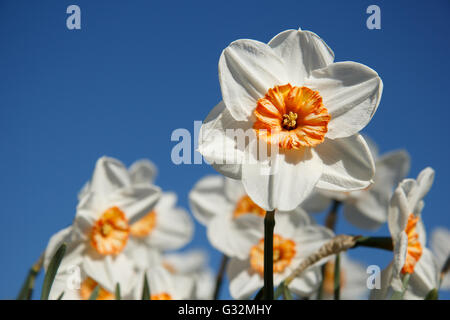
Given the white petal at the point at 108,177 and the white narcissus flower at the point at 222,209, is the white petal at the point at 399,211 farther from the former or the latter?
the white petal at the point at 108,177

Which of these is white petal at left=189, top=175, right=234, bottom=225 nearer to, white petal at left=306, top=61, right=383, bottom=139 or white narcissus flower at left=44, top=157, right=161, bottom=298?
white narcissus flower at left=44, top=157, right=161, bottom=298

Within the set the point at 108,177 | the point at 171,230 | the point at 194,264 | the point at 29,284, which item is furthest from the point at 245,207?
the point at 194,264

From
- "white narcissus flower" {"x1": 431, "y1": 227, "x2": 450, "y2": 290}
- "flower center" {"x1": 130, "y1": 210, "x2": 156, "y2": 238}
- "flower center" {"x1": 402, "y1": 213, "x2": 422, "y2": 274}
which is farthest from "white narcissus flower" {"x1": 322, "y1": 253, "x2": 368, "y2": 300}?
"flower center" {"x1": 402, "y1": 213, "x2": 422, "y2": 274}

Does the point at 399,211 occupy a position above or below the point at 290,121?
below

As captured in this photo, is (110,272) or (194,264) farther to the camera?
(194,264)

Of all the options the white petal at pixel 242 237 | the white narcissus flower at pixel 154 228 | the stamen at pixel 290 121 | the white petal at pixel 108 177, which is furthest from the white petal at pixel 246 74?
the white narcissus flower at pixel 154 228

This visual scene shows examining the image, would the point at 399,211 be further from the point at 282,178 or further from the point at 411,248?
the point at 282,178
